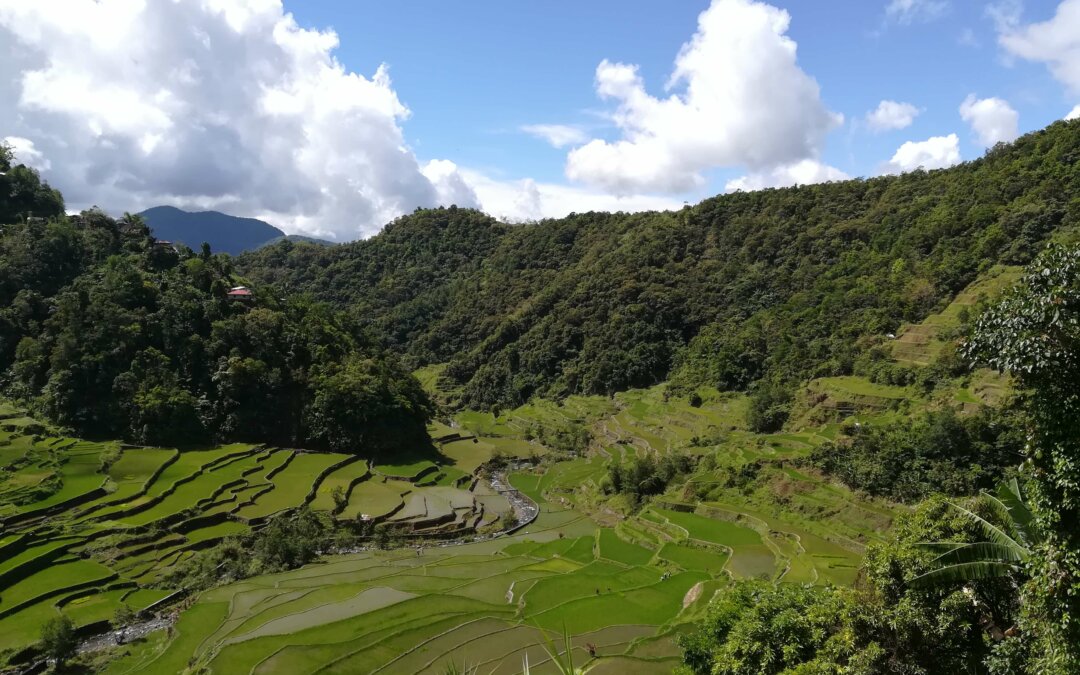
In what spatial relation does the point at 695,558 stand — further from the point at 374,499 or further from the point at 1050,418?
the point at 374,499

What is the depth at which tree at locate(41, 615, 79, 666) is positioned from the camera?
1741cm

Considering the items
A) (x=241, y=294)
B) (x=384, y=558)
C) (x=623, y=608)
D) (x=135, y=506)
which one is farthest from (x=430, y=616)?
(x=241, y=294)

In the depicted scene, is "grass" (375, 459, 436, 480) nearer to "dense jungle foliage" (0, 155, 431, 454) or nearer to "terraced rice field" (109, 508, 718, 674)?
"dense jungle foliage" (0, 155, 431, 454)

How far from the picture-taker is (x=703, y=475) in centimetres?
3189

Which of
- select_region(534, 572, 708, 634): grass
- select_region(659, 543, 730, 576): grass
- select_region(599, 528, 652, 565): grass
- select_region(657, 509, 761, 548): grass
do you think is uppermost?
select_region(657, 509, 761, 548): grass

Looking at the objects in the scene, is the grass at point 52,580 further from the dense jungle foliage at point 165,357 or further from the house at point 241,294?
the house at point 241,294

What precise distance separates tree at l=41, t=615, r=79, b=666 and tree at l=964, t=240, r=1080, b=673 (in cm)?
2378

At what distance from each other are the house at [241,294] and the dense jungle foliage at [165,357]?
531mm

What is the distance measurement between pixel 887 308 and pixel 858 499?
21205 millimetres

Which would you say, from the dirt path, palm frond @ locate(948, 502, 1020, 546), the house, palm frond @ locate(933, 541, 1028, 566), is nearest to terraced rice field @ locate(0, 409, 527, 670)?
the dirt path

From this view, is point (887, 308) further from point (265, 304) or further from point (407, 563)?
point (265, 304)

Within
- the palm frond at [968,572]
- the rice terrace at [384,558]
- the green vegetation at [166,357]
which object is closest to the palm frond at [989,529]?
the palm frond at [968,572]

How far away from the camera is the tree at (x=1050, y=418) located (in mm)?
6227

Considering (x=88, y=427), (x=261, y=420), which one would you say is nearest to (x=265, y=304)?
(x=261, y=420)
